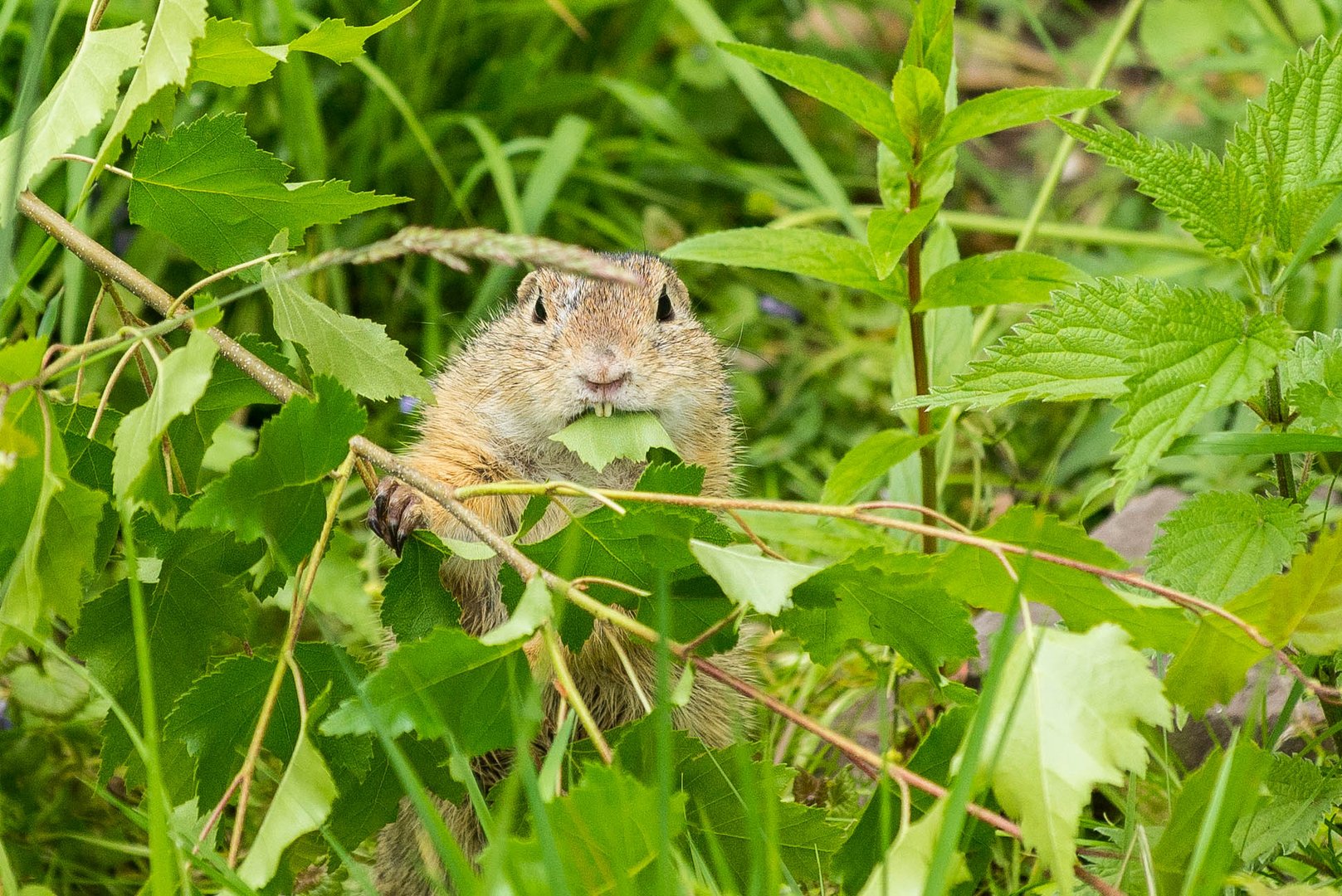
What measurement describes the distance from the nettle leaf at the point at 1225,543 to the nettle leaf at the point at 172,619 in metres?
1.53

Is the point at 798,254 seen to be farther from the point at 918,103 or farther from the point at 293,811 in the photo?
the point at 293,811

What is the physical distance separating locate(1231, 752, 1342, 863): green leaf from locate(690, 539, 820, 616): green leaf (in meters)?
0.87

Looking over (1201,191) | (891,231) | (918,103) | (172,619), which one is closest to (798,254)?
(891,231)

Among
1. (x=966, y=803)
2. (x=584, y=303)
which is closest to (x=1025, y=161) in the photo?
(x=584, y=303)

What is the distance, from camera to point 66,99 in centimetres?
214

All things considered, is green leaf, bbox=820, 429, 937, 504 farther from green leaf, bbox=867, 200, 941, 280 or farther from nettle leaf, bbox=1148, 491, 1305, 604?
nettle leaf, bbox=1148, 491, 1305, 604

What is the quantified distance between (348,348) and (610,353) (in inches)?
28.0

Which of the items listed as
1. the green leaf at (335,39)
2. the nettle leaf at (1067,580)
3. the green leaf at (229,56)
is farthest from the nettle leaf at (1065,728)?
the green leaf at (229,56)

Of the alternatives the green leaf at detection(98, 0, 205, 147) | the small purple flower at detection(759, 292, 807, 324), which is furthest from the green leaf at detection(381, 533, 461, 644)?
the small purple flower at detection(759, 292, 807, 324)

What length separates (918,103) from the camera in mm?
2617

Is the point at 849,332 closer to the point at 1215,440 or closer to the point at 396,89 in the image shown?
the point at 396,89

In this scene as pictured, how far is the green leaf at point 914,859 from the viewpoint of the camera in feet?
5.49

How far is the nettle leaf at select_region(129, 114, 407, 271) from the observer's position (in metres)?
2.28

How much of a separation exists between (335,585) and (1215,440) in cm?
149
